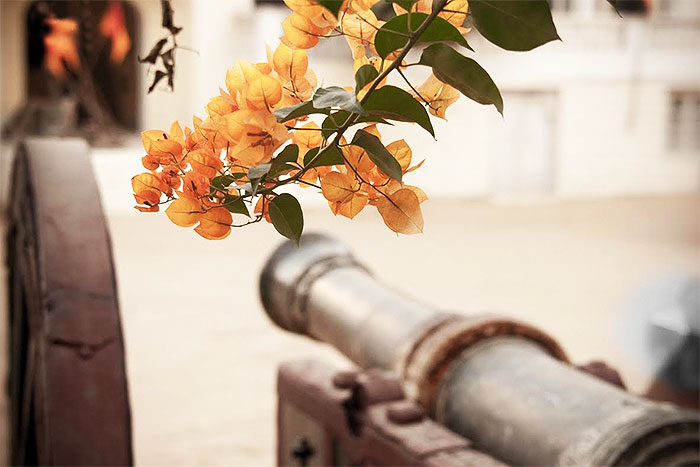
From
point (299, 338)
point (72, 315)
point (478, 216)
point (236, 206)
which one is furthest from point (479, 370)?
point (478, 216)

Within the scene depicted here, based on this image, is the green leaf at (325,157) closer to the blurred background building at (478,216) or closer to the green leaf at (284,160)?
the green leaf at (284,160)

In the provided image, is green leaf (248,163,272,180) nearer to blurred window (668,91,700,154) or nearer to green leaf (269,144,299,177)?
green leaf (269,144,299,177)

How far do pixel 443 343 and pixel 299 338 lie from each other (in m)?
4.40

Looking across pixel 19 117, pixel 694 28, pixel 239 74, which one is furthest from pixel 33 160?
pixel 694 28

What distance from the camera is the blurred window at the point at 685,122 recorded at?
1661 centimetres

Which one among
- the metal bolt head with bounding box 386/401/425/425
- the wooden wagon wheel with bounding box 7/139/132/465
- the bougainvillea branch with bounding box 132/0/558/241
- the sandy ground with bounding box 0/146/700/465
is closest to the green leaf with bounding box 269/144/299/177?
the bougainvillea branch with bounding box 132/0/558/241

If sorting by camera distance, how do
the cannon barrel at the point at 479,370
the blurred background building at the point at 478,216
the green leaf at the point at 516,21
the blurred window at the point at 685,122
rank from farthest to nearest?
1. the blurred window at the point at 685,122
2. the blurred background building at the point at 478,216
3. the cannon barrel at the point at 479,370
4. the green leaf at the point at 516,21

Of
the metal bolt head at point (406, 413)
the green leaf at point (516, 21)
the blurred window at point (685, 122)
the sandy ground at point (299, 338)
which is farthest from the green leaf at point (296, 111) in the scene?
the blurred window at point (685, 122)

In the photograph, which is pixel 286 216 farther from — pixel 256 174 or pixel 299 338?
pixel 299 338

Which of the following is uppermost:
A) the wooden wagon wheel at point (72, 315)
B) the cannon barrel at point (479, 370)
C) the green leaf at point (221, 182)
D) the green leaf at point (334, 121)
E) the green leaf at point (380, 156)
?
the green leaf at point (334, 121)

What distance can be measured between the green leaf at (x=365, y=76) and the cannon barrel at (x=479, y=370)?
124 centimetres

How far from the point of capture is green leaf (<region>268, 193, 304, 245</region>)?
1.96 feet

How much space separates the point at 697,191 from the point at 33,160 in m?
16.7

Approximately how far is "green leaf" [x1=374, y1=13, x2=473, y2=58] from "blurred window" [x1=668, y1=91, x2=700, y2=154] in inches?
670
